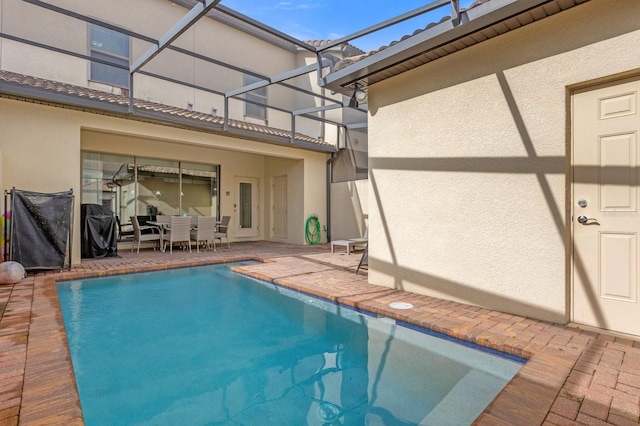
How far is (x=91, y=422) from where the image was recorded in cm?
211

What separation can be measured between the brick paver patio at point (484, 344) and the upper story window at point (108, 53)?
603cm

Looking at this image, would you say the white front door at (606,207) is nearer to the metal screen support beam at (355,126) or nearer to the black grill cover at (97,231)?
the metal screen support beam at (355,126)

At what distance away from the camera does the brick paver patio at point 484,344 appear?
1918 mm

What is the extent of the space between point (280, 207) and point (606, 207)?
9.65m

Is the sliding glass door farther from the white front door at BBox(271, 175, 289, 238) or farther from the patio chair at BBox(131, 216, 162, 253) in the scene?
the white front door at BBox(271, 175, 289, 238)

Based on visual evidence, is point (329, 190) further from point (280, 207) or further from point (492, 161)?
point (492, 161)

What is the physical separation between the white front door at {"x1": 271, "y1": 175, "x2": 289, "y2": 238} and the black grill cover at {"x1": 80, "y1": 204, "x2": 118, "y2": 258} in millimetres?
5152

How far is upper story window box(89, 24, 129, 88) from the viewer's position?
28.9 ft

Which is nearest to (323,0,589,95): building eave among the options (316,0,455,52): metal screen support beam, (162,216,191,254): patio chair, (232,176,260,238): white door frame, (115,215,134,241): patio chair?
(316,0,455,52): metal screen support beam

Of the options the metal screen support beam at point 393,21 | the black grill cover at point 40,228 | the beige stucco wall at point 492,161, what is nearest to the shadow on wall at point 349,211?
the beige stucco wall at point 492,161

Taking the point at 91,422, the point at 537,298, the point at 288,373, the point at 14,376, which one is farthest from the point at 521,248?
the point at 14,376

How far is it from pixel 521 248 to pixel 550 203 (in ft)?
1.69

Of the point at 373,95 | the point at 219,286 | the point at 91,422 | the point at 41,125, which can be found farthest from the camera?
the point at 41,125

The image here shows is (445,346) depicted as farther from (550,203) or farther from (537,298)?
(550,203)
